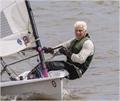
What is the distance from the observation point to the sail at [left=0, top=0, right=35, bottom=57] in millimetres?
8852

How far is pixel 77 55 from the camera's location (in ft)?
28.8

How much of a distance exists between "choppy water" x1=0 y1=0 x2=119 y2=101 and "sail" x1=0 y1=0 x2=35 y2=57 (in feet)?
3.53

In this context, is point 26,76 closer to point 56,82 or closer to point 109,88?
point 56,82

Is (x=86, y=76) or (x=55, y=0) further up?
(x=86, y=76)

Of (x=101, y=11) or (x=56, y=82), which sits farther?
(x=101, y=11)

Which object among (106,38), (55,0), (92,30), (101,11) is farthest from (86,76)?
(55,0)

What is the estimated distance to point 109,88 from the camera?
9.98 m

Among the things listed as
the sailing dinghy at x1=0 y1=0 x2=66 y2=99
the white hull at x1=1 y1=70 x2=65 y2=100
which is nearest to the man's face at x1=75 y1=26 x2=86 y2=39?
the sailing dinghy at x1=0 y1=0 x2=66 y2=99

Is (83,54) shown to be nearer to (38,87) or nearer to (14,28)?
(38,87)

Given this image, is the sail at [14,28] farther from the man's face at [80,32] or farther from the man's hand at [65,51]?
the man's face at [80,32]

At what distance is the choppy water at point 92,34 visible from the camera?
992 centimetres

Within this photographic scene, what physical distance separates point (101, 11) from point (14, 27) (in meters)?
9.48

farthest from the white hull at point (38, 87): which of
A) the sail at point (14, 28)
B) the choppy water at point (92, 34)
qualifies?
the choppy water at point (92, 34)

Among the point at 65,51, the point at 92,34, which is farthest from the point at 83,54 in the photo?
the point at 92,34
